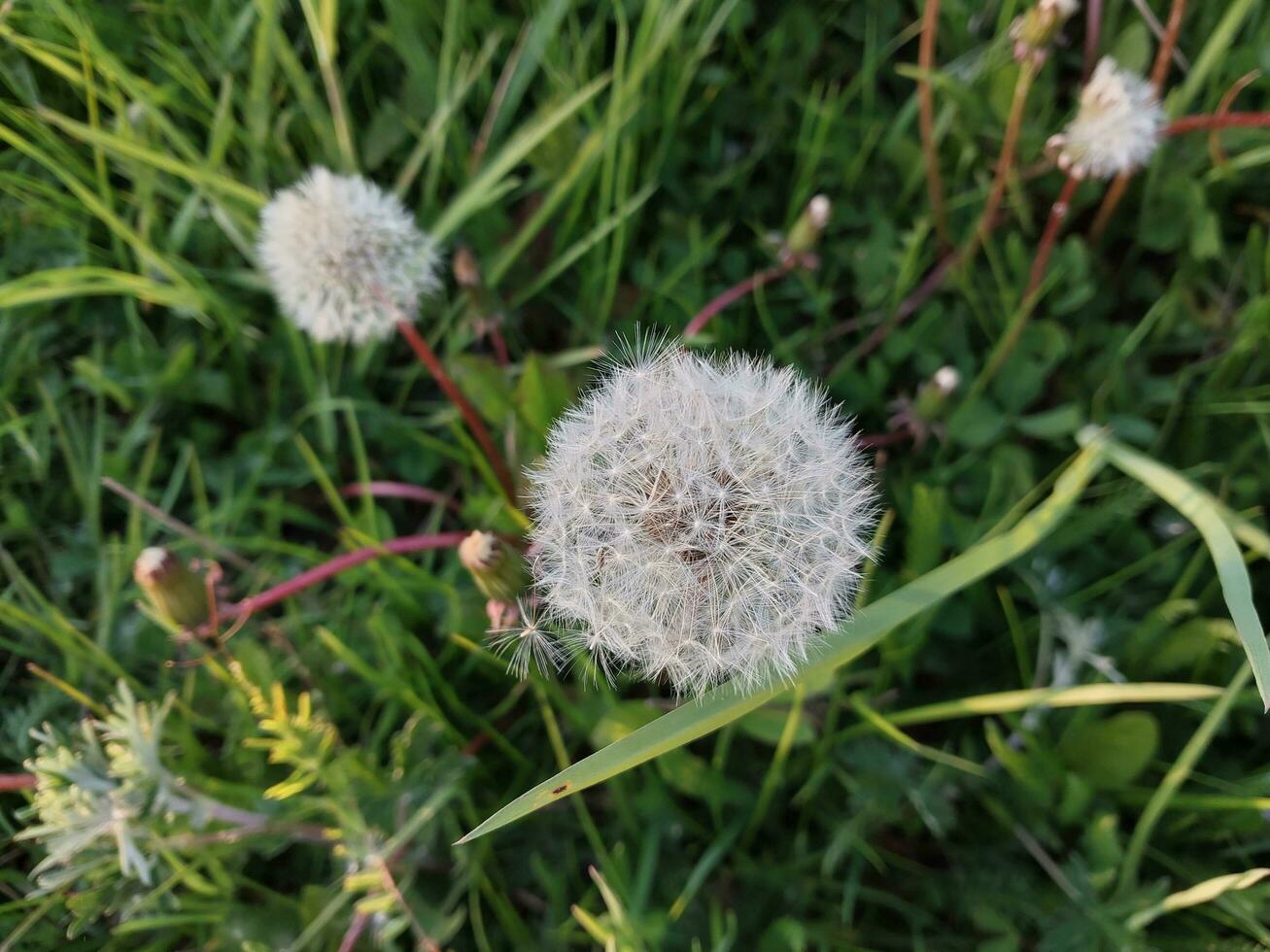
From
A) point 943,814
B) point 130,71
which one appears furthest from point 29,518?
point 943,814

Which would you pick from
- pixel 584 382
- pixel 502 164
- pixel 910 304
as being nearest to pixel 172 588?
pixel 584 382

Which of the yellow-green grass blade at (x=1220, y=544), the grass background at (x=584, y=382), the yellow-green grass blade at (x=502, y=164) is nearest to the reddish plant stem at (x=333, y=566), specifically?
the grass background at (x=584, y=382)

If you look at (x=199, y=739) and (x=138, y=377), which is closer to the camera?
(x=199, y=739)

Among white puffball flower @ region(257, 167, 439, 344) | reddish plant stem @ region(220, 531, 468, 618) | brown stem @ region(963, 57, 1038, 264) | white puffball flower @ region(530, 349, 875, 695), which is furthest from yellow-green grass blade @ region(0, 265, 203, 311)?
brown stem @ region(963, 57, 1038, 264)

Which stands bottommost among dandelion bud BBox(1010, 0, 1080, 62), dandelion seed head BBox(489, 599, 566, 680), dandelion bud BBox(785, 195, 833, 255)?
dandelion seed head BBox(489, 599, 566, 680)

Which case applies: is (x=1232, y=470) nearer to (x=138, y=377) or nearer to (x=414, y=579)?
(x=414, y=579)

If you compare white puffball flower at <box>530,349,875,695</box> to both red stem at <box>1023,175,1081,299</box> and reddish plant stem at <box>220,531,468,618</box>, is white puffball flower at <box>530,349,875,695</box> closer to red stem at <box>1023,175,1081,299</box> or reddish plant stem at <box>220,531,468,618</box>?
reddish plant stem at <box>220,531,468,618</box>

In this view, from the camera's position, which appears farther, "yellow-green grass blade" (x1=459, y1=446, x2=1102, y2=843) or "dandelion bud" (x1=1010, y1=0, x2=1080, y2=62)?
"dandelion bud" (x1=1010, y1=0, x2=1080, y2=62)

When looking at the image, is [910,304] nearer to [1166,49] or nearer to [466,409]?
[1166,49]
